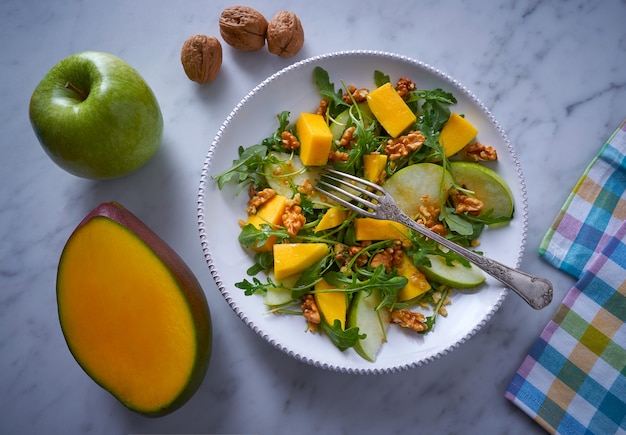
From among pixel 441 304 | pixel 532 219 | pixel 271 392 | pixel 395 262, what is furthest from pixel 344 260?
pixel 532 219

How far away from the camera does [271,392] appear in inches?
53.5

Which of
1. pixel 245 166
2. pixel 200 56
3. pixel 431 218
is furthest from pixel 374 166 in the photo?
pixel 200 56

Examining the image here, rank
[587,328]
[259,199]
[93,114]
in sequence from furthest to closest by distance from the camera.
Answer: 1. [587,328]
2. [259,199]
3. [93,114]

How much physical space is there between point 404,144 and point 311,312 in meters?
0.44

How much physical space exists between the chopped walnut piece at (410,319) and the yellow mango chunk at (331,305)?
12 cm

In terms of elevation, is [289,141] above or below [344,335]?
above

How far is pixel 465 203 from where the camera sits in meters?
1.26

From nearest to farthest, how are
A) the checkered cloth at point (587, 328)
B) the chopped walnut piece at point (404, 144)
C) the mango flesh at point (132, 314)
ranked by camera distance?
the mango flesh at point (132, 314)
the chopped walnut piece at point (404, 144)
the checkered cloth at point (587, 328)

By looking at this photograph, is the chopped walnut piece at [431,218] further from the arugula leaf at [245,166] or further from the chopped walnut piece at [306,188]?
the arugula leaf at [245,166]

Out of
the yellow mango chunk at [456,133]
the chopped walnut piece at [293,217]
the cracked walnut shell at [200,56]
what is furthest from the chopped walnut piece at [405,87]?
the cracked walnut shell at [200,56]

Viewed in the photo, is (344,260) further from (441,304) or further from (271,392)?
(271,392)

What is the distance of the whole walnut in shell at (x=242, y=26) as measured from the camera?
1337 millimetres

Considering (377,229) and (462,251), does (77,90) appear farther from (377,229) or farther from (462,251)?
(462,251)

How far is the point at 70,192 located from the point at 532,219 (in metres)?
1.19
